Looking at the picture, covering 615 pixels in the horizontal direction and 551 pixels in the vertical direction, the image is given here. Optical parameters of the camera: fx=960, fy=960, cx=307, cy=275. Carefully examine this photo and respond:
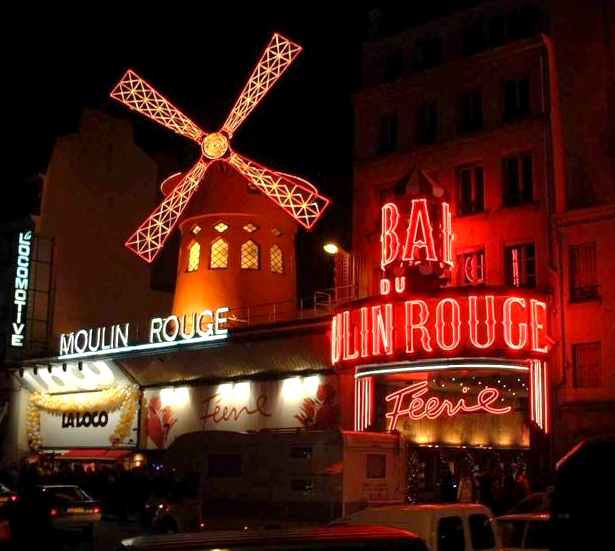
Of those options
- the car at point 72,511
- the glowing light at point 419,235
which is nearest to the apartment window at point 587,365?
the glowing light at point 419,235

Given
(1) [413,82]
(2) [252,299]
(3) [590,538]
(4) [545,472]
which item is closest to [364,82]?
(1) [413,82]

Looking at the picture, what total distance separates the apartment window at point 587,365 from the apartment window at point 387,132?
7670mm

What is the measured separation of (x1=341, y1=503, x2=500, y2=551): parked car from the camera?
10.1 m

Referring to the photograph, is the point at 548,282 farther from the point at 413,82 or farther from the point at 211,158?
the point at 211,158

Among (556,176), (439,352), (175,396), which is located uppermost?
(556,176)

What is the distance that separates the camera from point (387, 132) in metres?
26.2

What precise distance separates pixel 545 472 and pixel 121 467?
14.6 m

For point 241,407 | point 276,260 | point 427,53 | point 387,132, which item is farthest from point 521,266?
point 276,260

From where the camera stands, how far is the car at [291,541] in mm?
5066

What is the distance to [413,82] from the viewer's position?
25.5 meters

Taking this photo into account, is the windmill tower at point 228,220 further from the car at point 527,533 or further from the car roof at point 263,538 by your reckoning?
the car roof at point 263,538

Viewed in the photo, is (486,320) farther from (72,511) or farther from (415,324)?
(72,511)

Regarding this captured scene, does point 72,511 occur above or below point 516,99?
below

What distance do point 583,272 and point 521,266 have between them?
1451 millimetres
